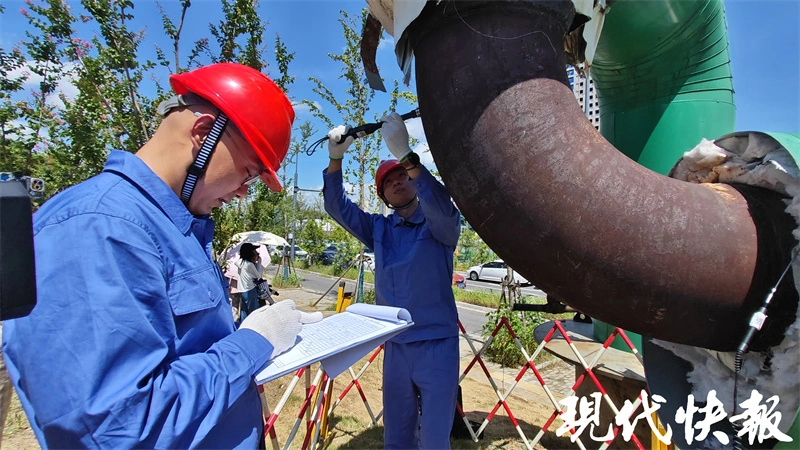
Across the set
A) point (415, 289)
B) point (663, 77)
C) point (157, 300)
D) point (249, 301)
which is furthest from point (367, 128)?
point (249, 301)

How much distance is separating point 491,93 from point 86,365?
1.13 meters

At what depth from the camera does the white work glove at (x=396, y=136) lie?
8.00 ft

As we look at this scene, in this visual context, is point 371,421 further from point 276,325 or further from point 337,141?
point 276,325

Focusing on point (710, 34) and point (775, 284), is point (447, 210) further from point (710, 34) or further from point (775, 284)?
point (710, 34)

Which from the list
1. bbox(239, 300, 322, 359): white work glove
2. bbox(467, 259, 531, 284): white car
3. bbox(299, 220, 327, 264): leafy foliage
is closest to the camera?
bbox(239, 300, 322, 359): white work glove

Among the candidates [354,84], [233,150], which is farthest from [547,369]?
[354,84]

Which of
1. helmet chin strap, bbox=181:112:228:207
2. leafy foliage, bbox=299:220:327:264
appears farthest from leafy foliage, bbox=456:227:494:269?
leafy foliage, bbox=299:220:327:264

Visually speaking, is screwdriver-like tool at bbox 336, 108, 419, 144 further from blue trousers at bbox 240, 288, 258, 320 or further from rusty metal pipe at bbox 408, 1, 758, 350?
blue trousers at bbox 240, 288, 258, 320

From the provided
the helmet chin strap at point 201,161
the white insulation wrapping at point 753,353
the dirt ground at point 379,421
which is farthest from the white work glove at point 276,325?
the dirt ground at point 379,421

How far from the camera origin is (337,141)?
282cm

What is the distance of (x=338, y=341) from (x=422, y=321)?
118cm

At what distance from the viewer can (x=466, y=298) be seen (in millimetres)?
16156

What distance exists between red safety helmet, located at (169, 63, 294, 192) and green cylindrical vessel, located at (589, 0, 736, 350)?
69.8 inches

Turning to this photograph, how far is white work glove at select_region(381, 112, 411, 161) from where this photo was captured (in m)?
2.44
